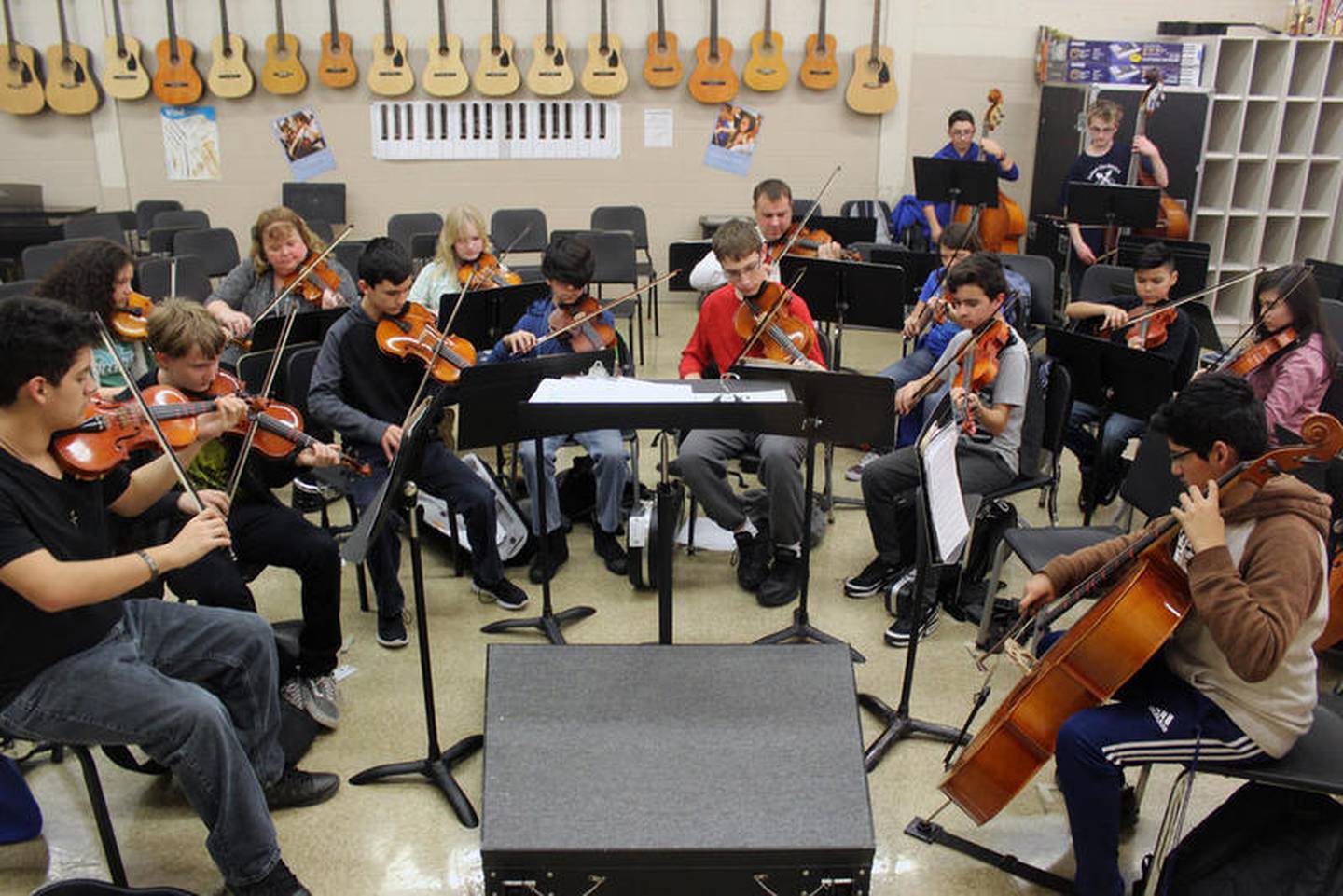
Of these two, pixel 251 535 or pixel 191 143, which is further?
pixel 191 143

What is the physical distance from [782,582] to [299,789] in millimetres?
1754

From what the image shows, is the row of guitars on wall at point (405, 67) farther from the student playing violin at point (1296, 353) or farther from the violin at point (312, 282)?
the student playing violin at point (1296, 353)

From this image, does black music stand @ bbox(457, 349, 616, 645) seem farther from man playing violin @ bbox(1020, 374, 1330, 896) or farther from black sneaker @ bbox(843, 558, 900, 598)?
man playing violin @ bbox(1020, 374, 1330, 896)

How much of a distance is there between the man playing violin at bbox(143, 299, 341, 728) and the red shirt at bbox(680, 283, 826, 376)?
4.83 ft

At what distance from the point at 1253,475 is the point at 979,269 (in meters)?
1.57

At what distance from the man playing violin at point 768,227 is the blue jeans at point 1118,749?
2725 millimetres

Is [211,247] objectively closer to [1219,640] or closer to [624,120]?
[624,120]

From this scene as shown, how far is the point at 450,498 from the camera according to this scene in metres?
3.55

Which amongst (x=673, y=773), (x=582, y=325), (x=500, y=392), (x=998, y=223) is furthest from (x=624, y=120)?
(x=673, y=773)

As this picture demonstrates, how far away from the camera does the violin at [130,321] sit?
12.4 feet

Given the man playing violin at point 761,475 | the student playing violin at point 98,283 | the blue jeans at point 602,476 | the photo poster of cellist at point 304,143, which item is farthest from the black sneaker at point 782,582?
the photo poster of cellist at point 304,143

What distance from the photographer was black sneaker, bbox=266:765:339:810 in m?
2.64

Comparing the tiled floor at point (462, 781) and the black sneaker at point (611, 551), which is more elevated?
the black sneaker at point (611, 551)

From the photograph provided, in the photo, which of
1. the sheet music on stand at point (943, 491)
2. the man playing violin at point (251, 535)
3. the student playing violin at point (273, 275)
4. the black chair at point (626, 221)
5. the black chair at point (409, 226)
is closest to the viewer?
the sheet music on stand at point (943, 491)
